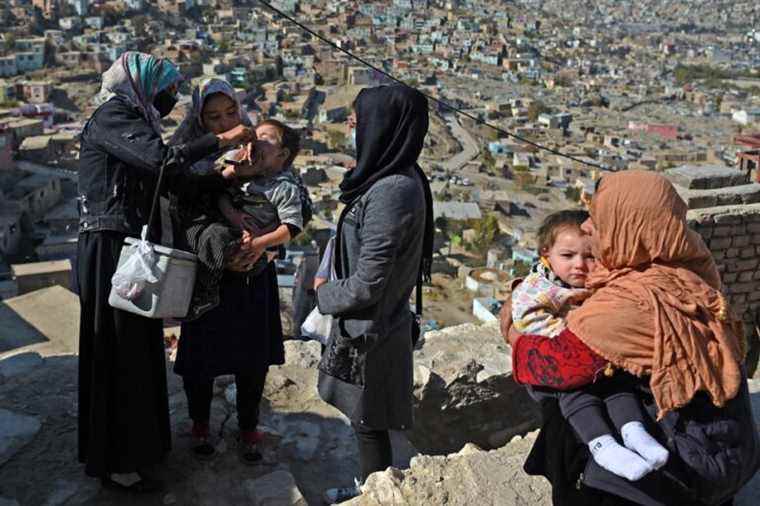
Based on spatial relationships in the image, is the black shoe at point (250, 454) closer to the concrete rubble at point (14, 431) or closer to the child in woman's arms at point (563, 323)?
the concrete rubble at point (14, 431)

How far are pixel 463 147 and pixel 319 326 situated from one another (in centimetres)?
3769

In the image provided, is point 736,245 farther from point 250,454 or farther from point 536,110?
point 536,110

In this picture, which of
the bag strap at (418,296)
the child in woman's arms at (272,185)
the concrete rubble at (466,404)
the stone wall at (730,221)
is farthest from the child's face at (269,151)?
the stone wall at (730,221)

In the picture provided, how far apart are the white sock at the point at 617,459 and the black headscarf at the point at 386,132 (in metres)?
0.75

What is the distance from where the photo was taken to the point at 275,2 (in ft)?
233

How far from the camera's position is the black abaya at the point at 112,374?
6.32 ft

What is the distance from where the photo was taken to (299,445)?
2.47 meters

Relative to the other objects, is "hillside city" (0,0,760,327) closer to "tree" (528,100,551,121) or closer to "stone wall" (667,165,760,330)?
"tree" (528,100,551,121)

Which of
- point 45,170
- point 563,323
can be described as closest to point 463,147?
point 45,170

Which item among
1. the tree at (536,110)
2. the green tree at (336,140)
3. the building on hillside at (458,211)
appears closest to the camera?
the building on hillside at (458,211)

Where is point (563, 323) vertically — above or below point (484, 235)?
above

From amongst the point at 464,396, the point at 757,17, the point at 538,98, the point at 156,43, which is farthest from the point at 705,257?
the point at 757,17

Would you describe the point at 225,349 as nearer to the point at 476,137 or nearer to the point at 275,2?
the point at 476,137

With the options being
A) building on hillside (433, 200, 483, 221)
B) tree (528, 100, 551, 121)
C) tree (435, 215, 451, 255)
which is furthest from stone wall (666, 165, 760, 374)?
tree (528, 100, 551, 121)
